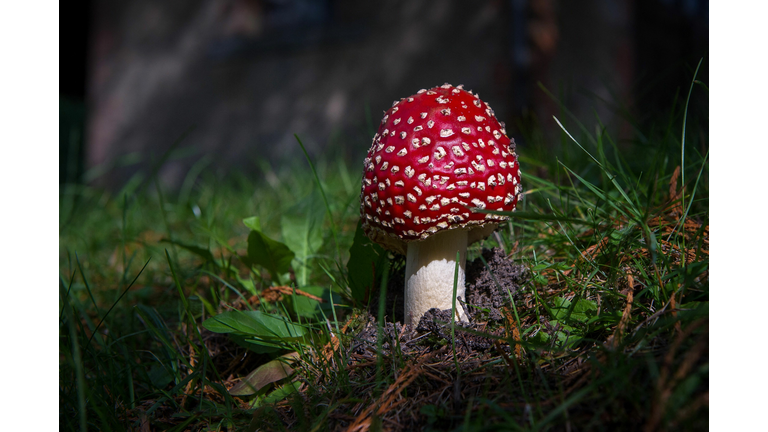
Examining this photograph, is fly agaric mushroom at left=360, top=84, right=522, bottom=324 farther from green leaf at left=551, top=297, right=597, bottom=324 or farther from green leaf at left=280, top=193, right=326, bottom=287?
green leaf at left=280, top=193, right=326, bottom=287

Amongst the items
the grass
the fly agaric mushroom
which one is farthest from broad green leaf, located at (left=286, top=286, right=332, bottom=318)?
the fly agaric mushroom

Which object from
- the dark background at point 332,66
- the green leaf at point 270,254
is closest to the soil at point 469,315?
the green leaf at point 270,254

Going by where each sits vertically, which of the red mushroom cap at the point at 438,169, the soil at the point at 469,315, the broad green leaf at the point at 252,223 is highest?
the red mushroom cap at the point at 438,169

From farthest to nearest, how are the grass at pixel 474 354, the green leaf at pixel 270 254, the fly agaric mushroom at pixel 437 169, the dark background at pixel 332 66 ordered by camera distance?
the dark background at pixel 332 66 → the green leaf at pixel 270 254 → the fly agaric mushroom at pixel 437 169 → the grass at pixel 474 354

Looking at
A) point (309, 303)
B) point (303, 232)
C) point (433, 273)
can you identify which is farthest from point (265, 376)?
point (303, 232)

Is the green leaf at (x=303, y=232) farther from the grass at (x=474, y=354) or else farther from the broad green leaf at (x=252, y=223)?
the broad green leaf at (x=252, y=223)

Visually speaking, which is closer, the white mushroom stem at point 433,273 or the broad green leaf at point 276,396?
the broad green leaf at point 276,396

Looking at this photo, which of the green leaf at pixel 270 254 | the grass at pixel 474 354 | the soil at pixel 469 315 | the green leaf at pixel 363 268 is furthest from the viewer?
the green leaf at pixel 270 254
